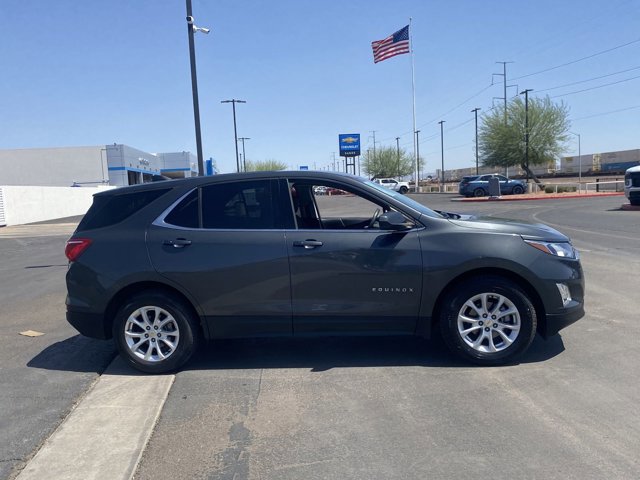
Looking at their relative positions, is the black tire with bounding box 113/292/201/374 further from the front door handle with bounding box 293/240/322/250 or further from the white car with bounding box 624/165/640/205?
the white car with bounding box 624/165/640/205

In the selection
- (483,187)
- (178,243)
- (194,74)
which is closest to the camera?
(178,243)

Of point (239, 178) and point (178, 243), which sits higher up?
point (239, 178)

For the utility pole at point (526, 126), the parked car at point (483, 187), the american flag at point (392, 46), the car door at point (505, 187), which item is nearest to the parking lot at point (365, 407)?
the american flag at point (392, 46)

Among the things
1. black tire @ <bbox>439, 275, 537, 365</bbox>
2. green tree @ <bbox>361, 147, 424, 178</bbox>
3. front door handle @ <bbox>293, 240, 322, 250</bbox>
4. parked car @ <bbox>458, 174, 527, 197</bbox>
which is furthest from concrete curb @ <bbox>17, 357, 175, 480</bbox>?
green tree @ <bbox>361, 147, 424, 178</bbox>

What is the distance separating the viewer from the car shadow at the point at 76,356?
572cm

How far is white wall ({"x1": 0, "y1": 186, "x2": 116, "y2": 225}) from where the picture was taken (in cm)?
3027

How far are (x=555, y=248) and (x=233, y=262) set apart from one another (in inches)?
115

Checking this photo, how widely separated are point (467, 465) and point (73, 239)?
4067 millimetres

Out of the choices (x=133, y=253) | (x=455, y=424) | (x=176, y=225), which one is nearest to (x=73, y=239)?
(x=133, y=253)

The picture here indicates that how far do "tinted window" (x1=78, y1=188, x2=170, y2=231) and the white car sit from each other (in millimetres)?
22901

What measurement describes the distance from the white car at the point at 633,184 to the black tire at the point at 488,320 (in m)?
21.4

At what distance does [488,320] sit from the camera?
5.18 m

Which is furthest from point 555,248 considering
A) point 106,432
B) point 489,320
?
point 106,432

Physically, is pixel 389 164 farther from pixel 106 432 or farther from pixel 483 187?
pixel 106 432
